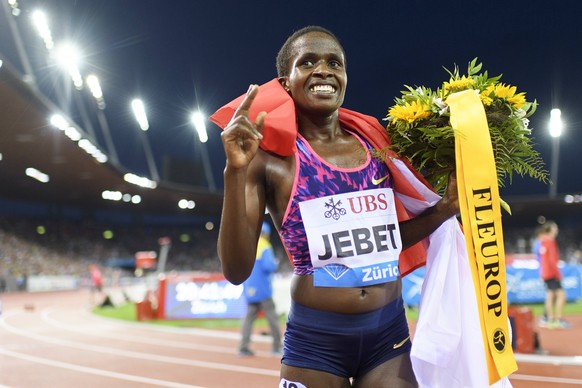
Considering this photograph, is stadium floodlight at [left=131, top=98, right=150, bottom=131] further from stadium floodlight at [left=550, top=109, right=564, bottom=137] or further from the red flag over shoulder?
the red flag over shoulder

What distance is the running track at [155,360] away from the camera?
23.5ft

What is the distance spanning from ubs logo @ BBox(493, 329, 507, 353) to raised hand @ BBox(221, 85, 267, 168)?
1.11 m

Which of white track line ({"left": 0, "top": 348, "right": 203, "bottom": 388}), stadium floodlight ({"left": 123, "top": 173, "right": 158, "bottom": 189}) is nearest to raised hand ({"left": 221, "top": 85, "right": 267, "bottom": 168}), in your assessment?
white track line ({"left": 0, "top": 348, "right": 203, "bottom": 388})

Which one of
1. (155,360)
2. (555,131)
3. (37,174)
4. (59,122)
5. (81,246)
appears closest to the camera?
(155,360)

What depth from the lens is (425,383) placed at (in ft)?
6.87

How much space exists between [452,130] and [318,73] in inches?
22.2

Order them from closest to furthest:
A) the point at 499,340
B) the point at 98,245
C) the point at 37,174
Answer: the point at 499,340, the point at 37,174, the point at 98,245

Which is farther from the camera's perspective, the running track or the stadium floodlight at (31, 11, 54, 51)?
the stadium floodlight at (31, 11, 54, 51)

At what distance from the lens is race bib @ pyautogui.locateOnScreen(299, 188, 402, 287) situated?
211cm

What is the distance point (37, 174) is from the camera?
34.2 m

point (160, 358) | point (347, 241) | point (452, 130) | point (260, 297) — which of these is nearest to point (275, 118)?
point (347, 241)

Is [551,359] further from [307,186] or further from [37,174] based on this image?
[37,174]

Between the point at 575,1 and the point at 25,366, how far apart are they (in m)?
35.2

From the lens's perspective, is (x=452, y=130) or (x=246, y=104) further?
(x=452, y=130)
